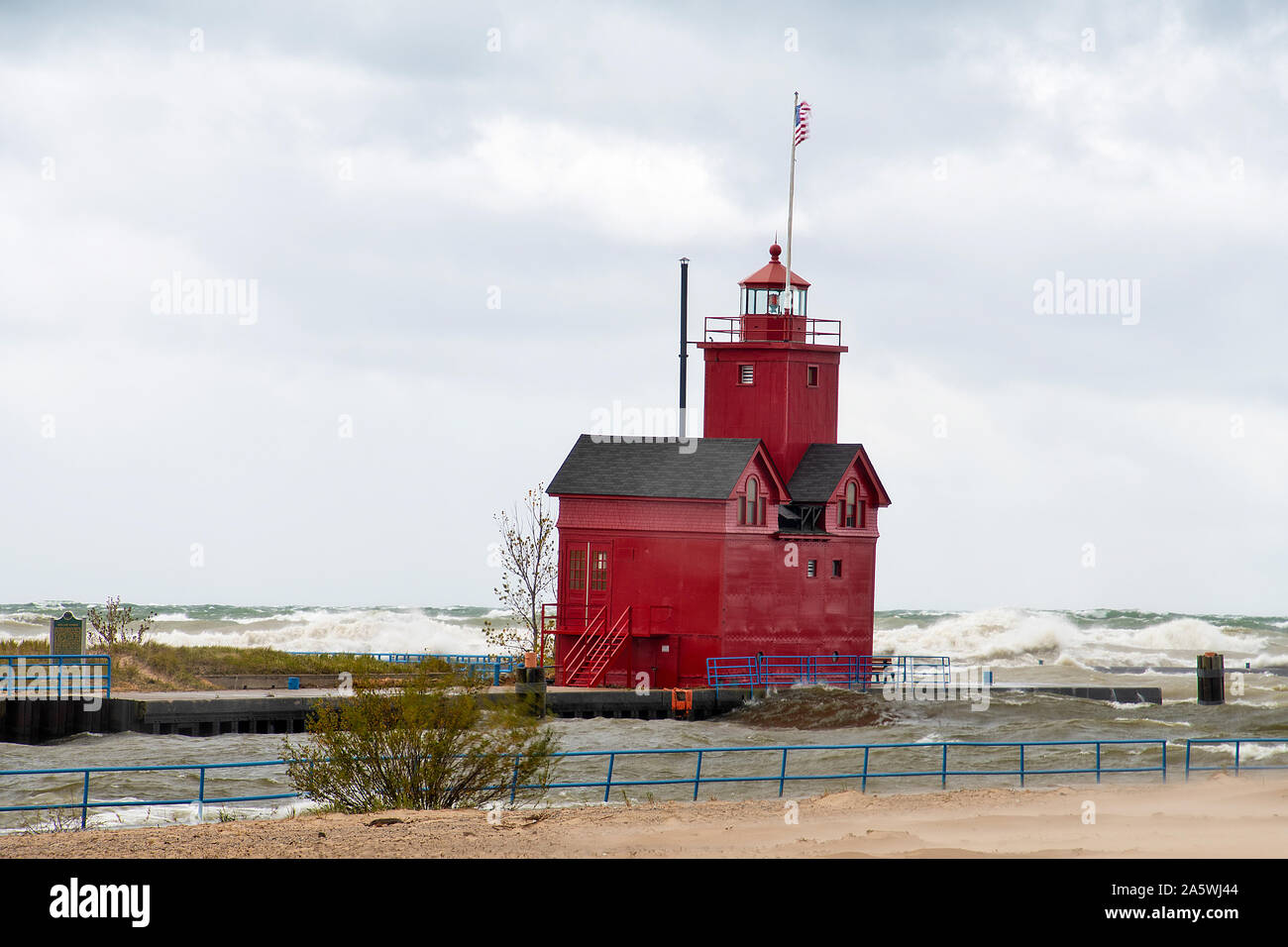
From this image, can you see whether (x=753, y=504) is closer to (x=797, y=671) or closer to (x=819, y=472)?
(x=819, y=472)

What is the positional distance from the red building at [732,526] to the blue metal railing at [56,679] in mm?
12130

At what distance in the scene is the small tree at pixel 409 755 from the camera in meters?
23.4

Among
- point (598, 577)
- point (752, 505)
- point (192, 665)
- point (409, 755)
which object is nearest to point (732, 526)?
point (752, 505)

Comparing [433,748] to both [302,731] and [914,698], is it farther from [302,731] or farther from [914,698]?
[914,698]

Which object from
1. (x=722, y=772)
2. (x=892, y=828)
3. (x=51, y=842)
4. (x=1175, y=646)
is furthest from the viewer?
(x=1175, y=646)

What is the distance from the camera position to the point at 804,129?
4575 cm

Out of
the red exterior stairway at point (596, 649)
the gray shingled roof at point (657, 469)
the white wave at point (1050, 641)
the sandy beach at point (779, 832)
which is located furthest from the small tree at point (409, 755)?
the white wave at point (1050, 641)

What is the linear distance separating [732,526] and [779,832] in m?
21.1

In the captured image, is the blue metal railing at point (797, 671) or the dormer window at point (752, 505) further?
the dormer window at point (752, 505)

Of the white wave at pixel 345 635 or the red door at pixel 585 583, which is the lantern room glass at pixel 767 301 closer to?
the red door at pixel 585 583

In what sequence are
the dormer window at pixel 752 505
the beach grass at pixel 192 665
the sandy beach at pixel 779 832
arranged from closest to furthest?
the sandy beach at pixel 779 832, the beach grass at pixel 192 665, the dormer window at pixel 752 505

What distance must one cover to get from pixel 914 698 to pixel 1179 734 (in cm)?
761

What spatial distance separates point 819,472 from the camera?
4606cm
